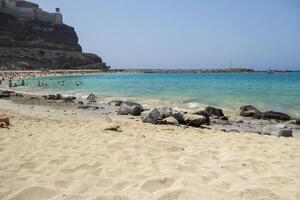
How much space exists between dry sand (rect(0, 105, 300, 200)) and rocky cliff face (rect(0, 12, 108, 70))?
302 feet

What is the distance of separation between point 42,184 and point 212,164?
2.55 metres

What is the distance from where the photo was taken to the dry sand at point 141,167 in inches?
161

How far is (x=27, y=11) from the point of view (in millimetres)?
121688

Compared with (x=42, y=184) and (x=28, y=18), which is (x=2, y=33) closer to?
(x=28, y=18)

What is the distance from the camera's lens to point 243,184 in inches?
173

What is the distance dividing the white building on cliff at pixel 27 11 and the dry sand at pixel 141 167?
119m

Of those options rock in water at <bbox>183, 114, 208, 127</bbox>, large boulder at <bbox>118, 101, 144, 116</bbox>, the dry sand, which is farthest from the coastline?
large boulder at <bbox>118, 101, 144, 116</bbox>

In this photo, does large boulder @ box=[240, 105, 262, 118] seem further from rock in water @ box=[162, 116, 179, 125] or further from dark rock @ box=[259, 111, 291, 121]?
rock in water @ box=[162, 116, 179, 125]

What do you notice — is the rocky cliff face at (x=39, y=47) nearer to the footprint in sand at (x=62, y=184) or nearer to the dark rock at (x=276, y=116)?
the dark rock at (x=276, y=116)

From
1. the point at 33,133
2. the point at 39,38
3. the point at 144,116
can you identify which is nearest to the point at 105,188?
the point at 33,133

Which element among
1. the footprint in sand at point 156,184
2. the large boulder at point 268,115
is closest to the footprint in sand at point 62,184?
the footprint in sand at point 156,184

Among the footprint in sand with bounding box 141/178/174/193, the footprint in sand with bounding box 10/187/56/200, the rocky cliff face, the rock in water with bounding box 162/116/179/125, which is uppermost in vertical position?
the rocky cliff face

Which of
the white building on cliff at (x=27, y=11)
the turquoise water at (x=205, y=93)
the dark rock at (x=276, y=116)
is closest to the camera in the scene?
the dark rock at (x=276, y=116)

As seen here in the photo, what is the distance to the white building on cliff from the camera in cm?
11548
